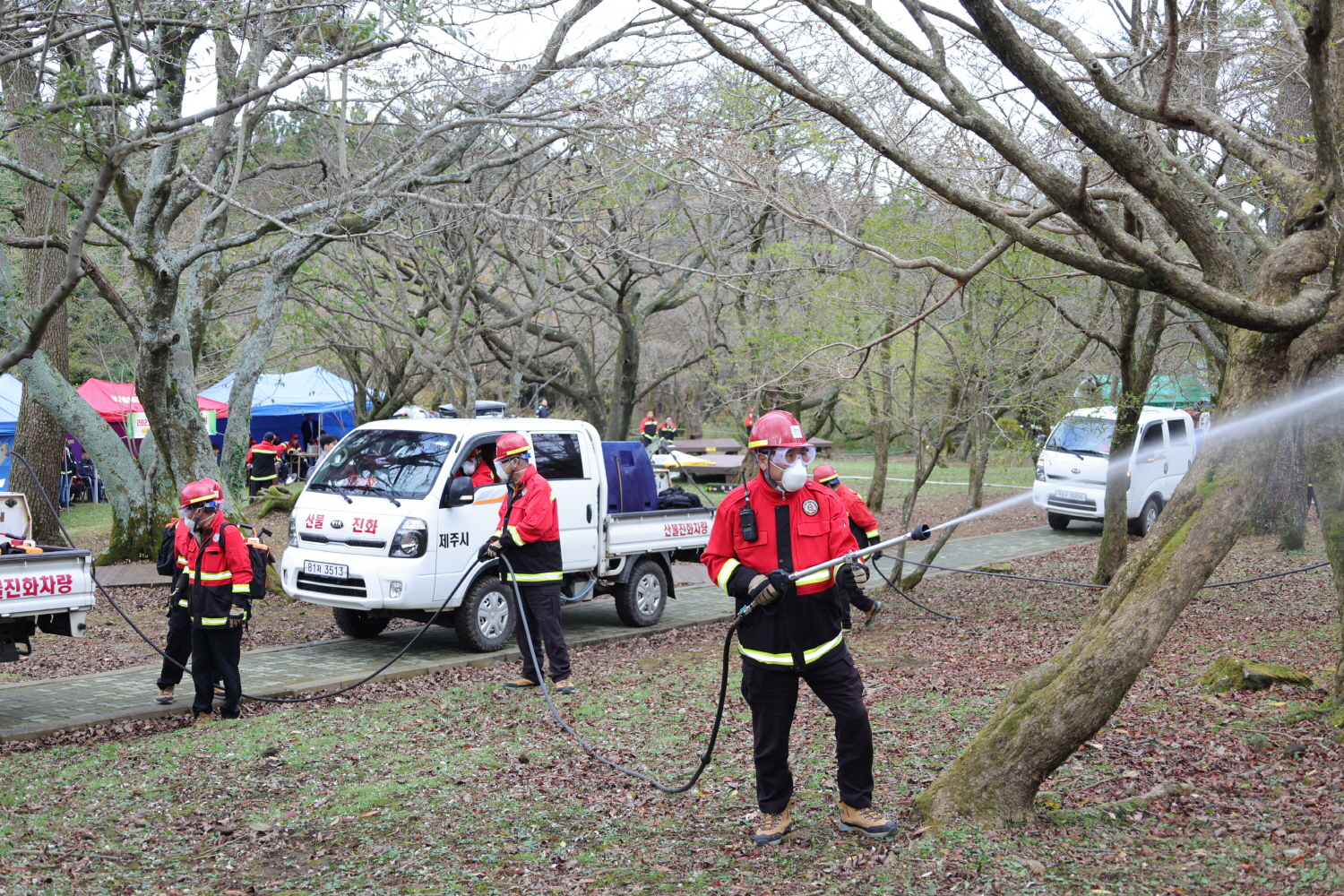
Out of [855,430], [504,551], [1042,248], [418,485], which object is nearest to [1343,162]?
[1042,248]

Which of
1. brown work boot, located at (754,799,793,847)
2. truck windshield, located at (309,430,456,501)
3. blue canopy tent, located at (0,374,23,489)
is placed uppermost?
blue canopy tent, located at (0,374,23,489)

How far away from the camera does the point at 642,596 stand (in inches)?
477

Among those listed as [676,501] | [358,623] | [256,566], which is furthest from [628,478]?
[256,566]

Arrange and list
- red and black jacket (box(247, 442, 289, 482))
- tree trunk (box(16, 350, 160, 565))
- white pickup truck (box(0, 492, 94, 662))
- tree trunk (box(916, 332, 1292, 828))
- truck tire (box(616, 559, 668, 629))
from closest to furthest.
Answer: tree trunk (box(916, 332, 1292, 828)), white pickup truck (box(0, 492, 94, 662)), truck tire (box(616, 559, 668, 629)), tree trunk (box(16, 350, 160, 565)), red and black jacket (box(247, 442, 289, 482))

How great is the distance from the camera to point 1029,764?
4840mm

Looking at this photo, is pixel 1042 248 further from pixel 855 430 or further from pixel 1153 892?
pixel 855 430

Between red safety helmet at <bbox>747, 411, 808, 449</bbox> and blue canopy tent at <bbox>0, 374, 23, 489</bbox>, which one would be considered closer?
red safety helmet at <bbox>747, 411, 808, 449</bbox>

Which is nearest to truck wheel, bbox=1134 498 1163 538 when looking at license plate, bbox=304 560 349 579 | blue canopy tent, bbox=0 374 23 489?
license plate, bbox=304 560 349 579

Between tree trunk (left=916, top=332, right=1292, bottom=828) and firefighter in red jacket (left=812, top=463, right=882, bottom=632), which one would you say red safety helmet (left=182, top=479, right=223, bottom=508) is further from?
tree trunk (left=916, top=332, right=1292, bottom=828)

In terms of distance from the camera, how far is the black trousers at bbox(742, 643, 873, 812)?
16.6 feet

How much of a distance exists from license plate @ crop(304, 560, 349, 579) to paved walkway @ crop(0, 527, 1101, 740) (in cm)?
79

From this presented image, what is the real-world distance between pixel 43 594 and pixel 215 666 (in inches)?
48.5

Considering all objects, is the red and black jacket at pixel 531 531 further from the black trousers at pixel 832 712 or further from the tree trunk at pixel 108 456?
the tree trunk at pixel 108 456

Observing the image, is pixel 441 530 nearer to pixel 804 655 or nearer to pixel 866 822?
pixel 804 655
